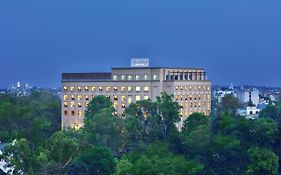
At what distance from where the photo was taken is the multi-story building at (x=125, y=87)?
4008 inches

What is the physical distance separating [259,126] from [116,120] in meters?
19.7

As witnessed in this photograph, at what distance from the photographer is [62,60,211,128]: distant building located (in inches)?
4008

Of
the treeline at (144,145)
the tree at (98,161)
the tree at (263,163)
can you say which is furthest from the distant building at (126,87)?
the tree at (98,161)

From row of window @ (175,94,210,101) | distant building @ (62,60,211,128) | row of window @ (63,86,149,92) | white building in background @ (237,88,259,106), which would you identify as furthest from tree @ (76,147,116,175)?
white building in background @ (237,88,259,106)

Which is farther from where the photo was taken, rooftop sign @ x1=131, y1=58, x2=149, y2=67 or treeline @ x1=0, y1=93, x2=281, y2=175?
rooftop sign @ x1=131, y1=58, x2=149, y2=67

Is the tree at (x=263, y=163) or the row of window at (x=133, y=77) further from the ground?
the row of window at (x=133, y=77)

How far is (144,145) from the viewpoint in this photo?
66812 millimetres

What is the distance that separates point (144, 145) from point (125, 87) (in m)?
36.4

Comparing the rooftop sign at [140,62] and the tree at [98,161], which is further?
the rooftop sign at [140,62]

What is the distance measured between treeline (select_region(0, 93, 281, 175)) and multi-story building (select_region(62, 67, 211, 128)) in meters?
12.3

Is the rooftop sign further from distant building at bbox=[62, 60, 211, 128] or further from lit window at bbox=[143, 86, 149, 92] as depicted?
lit window at bbox=[143, 86, 149, 92]

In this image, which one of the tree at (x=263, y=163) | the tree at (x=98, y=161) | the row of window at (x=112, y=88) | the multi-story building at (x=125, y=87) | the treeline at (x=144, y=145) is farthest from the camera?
the row of window at (x=112, y=88)

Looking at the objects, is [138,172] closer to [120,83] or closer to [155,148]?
[155,148]

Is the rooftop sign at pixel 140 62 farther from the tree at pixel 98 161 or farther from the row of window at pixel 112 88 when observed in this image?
the tree at pixel 98 161
